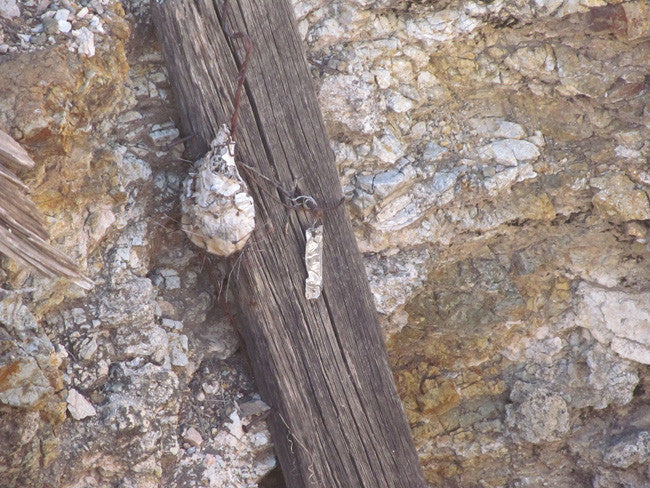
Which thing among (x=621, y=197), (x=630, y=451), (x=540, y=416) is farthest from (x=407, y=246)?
(x=630, y=451)

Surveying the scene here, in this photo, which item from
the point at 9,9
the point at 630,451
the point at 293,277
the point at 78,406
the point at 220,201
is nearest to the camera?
the point at 9,9

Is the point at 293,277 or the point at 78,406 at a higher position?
the point at 293,277

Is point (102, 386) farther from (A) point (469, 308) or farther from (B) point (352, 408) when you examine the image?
(A) point (469, 308)

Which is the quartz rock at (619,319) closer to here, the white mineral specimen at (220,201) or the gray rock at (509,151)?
the gray rock at (509,151)

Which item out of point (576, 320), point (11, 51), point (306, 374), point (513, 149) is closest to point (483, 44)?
point (513, 149)

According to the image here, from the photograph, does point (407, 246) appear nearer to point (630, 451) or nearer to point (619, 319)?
point (619, 319)

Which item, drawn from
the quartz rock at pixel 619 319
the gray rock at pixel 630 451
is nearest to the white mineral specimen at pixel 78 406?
the quartz rock at pixel 619 319

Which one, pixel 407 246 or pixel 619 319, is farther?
pixel 619 319
